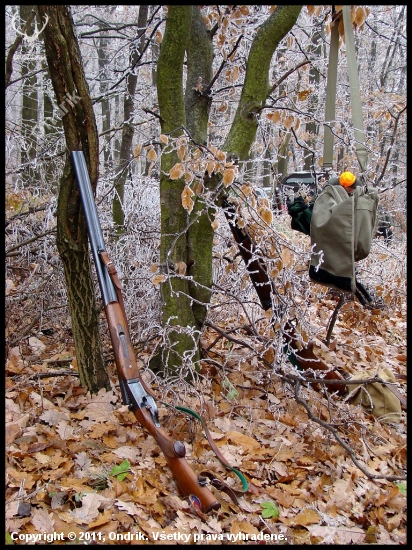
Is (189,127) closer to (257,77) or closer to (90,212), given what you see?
(257,77)

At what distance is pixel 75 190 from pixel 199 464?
1.90 meters

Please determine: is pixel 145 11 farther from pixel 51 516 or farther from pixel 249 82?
pixel 51 516

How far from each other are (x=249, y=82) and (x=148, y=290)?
6.04 ft

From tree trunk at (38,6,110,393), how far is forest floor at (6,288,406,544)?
0.31 meters

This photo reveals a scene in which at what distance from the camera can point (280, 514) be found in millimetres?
2414

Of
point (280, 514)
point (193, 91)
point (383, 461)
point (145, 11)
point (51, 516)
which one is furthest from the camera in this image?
point (145, 11)

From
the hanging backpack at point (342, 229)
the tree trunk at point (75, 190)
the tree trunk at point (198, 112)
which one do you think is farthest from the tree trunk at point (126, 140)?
the hanging backpack at point (342, 229)

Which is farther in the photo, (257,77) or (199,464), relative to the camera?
(257,77)

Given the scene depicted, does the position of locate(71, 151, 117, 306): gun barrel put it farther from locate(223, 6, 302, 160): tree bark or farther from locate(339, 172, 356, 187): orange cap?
locate(339, 172, 356, 187): orange cap

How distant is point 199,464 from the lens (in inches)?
107

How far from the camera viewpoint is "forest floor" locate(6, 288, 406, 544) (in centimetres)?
222

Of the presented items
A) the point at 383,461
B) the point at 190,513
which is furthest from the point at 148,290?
the point at 383,461

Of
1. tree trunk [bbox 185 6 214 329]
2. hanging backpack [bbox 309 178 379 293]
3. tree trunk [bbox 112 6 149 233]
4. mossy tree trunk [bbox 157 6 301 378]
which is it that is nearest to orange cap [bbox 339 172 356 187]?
hanging backpack [bbox 309 178 379 293]

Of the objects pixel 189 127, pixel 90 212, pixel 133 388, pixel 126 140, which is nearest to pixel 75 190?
pixel 90 212
